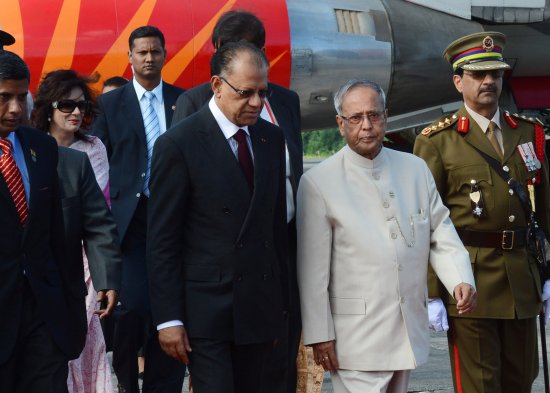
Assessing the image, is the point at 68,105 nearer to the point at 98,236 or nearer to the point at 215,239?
the point at 98,236

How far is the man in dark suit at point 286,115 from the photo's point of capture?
487 cm

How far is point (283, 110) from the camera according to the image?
211 inches

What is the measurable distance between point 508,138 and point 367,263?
5.05 ft

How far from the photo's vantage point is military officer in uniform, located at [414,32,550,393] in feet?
17.6

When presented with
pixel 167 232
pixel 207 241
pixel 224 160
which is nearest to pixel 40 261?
pixel 167 232

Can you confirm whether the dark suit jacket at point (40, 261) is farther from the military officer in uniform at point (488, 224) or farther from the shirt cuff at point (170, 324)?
the military officer in uniform at point (488, 224)

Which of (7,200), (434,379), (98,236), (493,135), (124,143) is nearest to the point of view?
(7,200)

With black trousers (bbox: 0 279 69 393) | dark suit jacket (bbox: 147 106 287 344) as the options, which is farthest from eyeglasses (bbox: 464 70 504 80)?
black trousers (bbox: 0 279 69 393)

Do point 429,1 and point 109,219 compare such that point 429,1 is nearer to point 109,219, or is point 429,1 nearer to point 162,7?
point 162,7

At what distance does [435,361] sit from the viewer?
8094 mm

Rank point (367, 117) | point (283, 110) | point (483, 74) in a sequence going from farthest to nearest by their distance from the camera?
point (483, 74) < point (283, 110) < point (367, 117)

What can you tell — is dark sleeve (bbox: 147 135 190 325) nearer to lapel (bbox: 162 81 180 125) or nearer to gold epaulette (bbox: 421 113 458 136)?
gold epaulette (bbox: 421 113 458 136)

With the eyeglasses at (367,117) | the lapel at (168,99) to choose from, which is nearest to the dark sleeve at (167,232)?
the eyeglasses at (367,117)

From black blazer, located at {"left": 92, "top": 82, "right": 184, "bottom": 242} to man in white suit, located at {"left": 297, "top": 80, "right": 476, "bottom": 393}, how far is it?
172 centimetres
